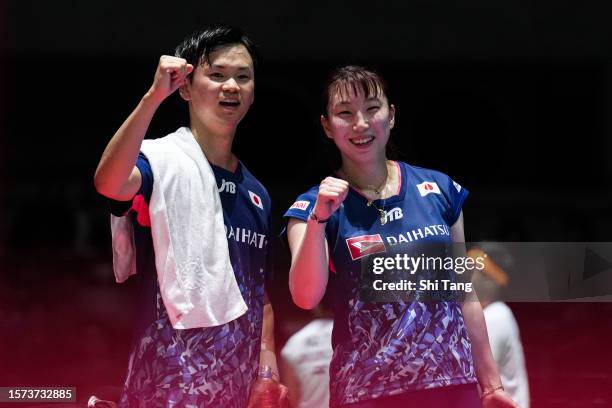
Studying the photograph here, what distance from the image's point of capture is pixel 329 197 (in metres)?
1.75

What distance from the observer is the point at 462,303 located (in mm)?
2023

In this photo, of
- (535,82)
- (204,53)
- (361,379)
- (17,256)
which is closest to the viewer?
(361,379)

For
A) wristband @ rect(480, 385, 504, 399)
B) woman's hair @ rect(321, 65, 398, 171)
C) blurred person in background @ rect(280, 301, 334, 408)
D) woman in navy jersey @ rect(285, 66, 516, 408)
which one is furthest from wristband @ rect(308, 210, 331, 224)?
blurred person in background @ rect(280, 301, 334, 408)

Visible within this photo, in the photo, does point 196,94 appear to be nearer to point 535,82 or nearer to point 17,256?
point 17,256

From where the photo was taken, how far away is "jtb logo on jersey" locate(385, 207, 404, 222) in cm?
195

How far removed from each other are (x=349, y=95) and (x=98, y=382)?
1.39 metres

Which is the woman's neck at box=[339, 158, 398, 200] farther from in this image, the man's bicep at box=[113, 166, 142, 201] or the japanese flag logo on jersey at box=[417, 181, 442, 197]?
the man's bicep at box=[113, 166, 142, 201]

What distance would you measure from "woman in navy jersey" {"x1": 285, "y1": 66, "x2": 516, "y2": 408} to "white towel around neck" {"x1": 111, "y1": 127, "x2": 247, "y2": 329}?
0.16m

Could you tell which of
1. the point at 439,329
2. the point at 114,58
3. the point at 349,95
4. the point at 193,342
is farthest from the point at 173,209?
the point at 114,58

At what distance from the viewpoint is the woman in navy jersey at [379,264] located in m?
1.86

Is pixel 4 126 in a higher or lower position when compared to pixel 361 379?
higher

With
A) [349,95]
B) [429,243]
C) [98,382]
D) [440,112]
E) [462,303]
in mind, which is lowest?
[98,382]

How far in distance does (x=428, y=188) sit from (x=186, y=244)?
21.9 inches

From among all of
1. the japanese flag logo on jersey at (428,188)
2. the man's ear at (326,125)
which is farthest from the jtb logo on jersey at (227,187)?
the japanese flag logo on jersey at (428,188)
